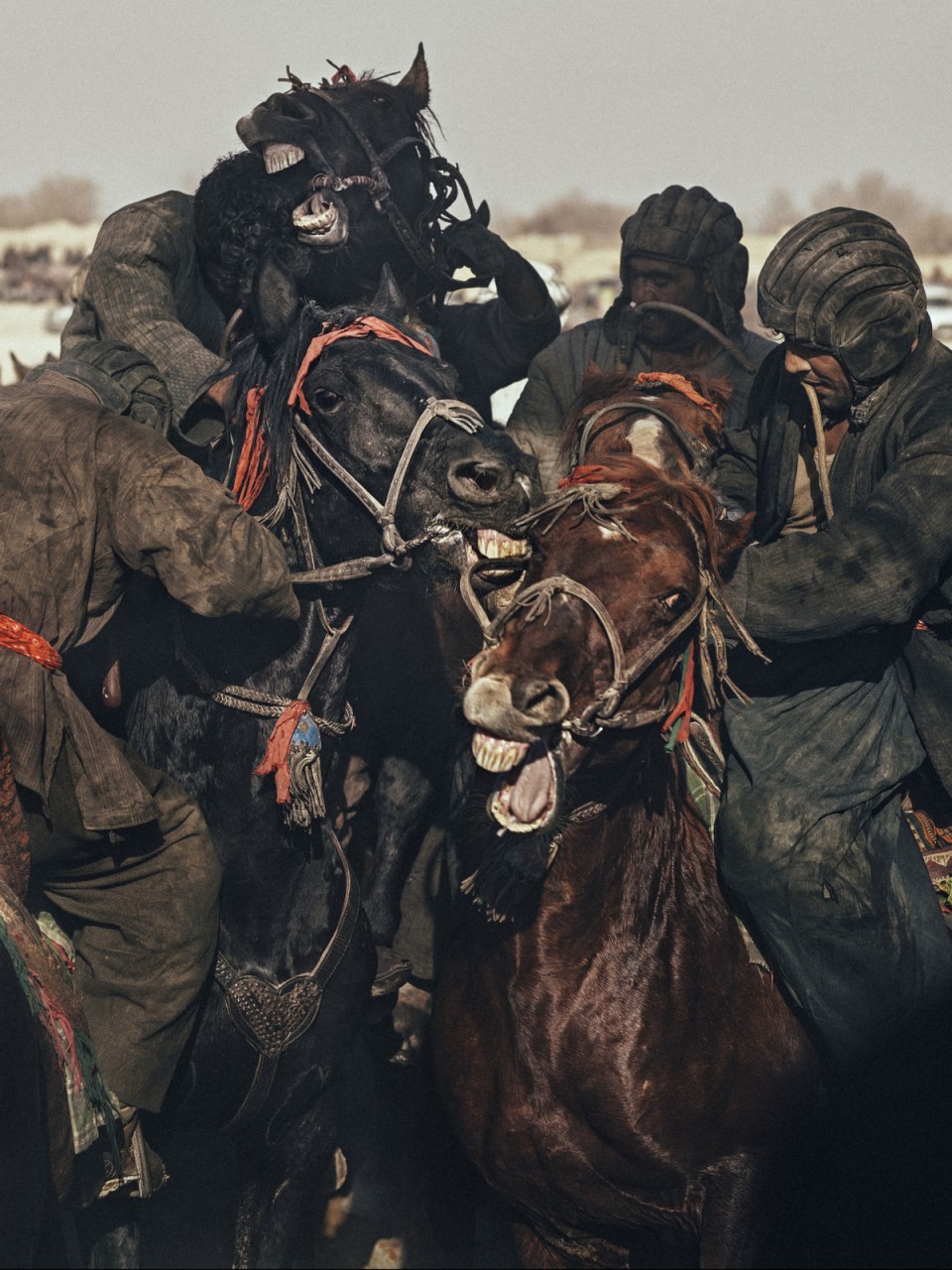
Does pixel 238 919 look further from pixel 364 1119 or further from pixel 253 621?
pixel 364 1119

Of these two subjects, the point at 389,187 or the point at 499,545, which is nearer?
the point at 499,545

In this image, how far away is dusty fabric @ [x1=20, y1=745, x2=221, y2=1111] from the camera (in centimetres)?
422

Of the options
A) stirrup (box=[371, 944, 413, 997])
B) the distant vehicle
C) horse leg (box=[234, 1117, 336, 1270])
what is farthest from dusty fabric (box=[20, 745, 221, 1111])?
the distant vehicle

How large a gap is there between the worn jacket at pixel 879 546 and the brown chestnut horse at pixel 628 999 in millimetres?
247

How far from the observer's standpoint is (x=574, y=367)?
7.01 metres

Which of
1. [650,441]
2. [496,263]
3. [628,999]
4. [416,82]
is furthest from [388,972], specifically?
[416,82]

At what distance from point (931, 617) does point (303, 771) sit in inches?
84.0

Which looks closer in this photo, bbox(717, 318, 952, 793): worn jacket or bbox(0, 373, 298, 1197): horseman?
bbox(0, 373, 298, 1197): horseman

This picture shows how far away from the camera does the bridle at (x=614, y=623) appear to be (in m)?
3.65

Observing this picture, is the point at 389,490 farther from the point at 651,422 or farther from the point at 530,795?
the point at 530,795

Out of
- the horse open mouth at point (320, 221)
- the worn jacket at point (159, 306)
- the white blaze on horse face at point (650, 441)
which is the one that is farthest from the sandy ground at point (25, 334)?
the white blaze on horse face at point (650, 441)

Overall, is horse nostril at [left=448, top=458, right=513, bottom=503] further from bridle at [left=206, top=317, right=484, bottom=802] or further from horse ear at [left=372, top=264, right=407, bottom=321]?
horse ear at [left=372, top=264, right=407, bottom=321]

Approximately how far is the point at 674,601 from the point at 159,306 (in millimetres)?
3298

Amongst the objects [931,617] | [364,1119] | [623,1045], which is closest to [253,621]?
[623,1045]
